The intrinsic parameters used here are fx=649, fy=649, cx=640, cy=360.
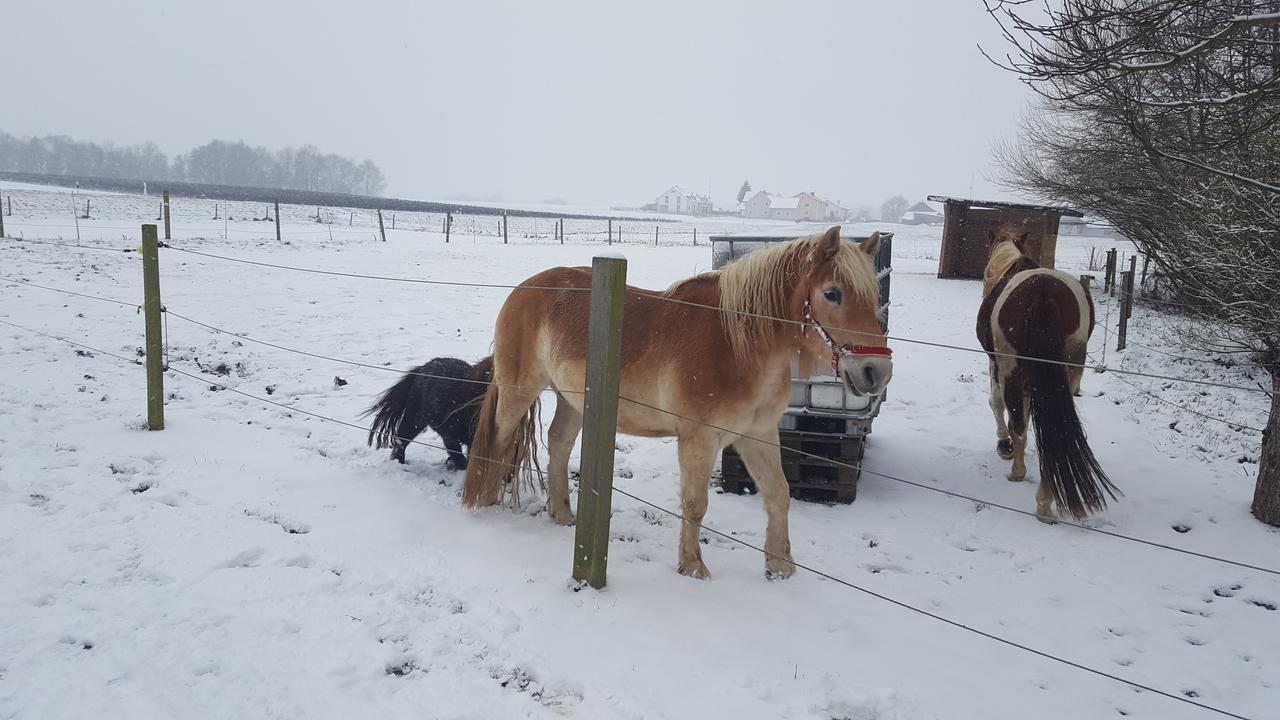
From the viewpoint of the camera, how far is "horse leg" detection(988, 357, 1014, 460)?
227 inches

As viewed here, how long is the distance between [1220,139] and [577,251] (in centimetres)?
2028

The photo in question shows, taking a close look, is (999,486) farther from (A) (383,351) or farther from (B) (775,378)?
(A) (383,351)

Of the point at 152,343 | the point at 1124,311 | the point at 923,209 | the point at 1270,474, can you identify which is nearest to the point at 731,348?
the point at 1270,474

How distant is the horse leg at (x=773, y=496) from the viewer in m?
3.79

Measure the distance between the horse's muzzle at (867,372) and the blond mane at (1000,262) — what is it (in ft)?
13.0

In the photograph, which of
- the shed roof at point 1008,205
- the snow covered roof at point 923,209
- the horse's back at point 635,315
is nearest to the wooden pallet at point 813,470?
the horse's back at point 635,315

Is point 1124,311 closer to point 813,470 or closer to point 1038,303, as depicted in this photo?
point 1038,303

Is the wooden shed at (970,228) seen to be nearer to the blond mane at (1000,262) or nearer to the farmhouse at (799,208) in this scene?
the blond mane at (1000,262)

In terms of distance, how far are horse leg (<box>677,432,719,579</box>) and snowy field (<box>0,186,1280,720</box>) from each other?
13 centimetres

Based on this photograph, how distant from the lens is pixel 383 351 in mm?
8688

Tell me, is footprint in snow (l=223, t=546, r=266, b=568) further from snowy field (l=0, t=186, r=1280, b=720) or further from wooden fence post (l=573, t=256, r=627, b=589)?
wooden fence post (l=573, t=256, r=627, b=589)

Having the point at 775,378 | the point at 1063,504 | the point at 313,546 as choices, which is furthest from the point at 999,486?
the point at 313,546

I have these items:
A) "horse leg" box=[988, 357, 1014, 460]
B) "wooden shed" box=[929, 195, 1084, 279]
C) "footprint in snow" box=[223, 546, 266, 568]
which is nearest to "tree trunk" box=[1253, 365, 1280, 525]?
"horse leg" box=[988, 357, 1014, 460]

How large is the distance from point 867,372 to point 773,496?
3.54ft
